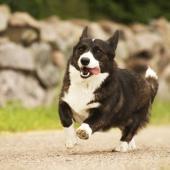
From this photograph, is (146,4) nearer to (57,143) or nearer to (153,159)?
(57,143)

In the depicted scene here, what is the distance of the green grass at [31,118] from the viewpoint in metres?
17.3

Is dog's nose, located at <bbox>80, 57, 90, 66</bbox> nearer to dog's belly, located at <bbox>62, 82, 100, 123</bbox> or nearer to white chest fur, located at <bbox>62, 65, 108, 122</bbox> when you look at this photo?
white chest fur, located at <bbox>62, 65, 108, 122</bbox>

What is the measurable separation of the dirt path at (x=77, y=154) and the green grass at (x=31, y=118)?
132 centimetres

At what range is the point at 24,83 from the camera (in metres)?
22.0

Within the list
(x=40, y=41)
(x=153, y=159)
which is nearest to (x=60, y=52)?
(x=40, y=41)

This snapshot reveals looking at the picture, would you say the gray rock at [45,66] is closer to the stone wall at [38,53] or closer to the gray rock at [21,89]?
the stone wall at [38,53]

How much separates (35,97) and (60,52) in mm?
1910

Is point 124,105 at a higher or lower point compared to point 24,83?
higher

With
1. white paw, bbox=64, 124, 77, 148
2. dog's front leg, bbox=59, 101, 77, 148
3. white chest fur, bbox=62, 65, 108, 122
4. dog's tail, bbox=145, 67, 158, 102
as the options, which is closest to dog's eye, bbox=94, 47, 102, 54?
white chest fur, bbox=62, 65, 108, 122

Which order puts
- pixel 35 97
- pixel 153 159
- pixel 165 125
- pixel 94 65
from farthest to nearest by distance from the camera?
1. pixel 35 97
2. pixel 165 125
3. pixel 94 65
4. pixel 153 159

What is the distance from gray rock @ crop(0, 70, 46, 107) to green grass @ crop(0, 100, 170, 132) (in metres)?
0.51

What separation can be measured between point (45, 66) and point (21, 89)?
1330mm

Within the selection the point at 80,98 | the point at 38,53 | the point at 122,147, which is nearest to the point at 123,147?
the point at 122,147

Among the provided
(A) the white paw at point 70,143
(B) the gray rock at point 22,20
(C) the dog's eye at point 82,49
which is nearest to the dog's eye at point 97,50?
(C) the dog's eye at point 82,49
